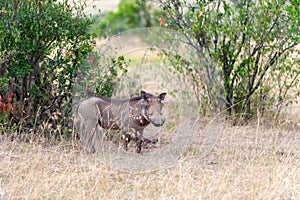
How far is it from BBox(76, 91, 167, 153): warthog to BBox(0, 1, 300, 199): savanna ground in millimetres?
280

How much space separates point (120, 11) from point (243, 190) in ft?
81.2

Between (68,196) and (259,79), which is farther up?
(259,79)

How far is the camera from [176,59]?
8930 millimetres

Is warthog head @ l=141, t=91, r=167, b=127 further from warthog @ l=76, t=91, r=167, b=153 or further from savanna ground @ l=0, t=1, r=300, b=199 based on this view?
savanna ground @ l=0, t=1, r=300, b=199

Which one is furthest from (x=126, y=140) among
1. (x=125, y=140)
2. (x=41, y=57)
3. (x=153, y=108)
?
(x=41, y=57)

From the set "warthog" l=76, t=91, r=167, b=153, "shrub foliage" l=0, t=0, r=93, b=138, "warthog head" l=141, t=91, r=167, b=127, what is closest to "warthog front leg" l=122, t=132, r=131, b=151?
"warthog" l=76, t=91, r=167, b=153

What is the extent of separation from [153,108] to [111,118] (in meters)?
0.80

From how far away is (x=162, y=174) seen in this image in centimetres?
633

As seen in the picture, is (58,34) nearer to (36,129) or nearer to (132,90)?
(36,129)

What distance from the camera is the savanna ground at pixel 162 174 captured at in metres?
5.62

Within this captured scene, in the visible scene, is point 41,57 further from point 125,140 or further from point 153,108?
point 153,108

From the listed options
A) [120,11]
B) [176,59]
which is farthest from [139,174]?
[120,11]

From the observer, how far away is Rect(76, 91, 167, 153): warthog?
7.07 metres

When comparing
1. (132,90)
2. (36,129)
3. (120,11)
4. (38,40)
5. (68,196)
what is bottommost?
(68,196)
